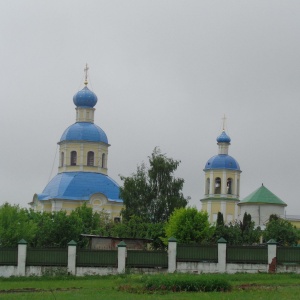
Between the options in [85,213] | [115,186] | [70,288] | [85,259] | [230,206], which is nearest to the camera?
[70,288]

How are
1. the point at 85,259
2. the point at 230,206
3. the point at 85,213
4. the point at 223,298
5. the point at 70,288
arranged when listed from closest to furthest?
1. the point at 223,298
2. the point at 70,288
3. the point at 85,259
4. the point at 85,213
5. the point at 230,206

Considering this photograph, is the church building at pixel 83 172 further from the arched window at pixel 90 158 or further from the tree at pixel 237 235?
the tree at pixel 237 235

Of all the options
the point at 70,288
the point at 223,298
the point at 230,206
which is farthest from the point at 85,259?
the point at 230,206

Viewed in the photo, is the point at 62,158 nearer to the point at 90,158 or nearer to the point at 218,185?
the point at 90,158

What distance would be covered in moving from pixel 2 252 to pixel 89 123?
3438 cm

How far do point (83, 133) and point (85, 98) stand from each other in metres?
3.02

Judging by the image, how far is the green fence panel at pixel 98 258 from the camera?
1166 inches

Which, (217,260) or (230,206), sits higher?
(230,206)

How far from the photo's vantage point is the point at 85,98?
6350 cm

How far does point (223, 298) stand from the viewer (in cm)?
1788

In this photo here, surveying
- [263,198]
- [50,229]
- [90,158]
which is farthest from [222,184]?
[50,229]

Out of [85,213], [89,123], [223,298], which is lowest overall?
[223,298]

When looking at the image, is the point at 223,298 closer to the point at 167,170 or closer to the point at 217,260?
the point at 217,260

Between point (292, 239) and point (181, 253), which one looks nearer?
point (181, 253)
